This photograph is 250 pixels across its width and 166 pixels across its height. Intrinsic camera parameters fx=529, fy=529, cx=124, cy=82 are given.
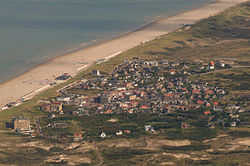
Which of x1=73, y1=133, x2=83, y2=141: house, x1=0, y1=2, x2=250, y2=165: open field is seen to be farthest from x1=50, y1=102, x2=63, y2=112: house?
x1=73, y1=133, x2=83, y2=141: house

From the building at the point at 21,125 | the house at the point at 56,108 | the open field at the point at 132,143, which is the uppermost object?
the house at the point at 56,108

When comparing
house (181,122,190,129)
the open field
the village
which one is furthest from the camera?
the village

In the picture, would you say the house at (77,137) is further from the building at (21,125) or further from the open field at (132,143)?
the building at (21,125)

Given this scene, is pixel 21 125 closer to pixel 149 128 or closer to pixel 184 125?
pixel 149 128

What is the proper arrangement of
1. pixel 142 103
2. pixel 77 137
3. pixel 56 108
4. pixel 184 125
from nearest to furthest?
pixel 77 137 → pixel 184 125 → pixel 56 108 → pixel 142 103

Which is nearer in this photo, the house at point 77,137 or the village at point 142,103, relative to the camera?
the house at point 77,137

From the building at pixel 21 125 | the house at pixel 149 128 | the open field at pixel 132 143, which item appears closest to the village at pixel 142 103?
the house at pixel 149 128

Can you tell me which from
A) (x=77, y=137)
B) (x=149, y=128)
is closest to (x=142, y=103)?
(x=149, y=128)

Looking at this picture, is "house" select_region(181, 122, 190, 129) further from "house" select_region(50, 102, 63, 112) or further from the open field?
"house" select_region(50, 102, 63, 112)

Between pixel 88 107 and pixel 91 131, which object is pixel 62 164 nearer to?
pixel 91 131

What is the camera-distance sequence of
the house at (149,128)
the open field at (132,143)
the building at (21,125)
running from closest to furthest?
the open field at (132,143) → the house at (149,128) → the building at (21,125)

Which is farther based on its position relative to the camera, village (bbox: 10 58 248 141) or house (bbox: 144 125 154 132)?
village (bbox: 10 58 248 141)
